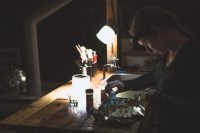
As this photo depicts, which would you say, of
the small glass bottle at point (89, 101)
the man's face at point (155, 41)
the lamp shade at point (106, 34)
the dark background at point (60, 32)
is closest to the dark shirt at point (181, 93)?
the man's face at point (155, 41)

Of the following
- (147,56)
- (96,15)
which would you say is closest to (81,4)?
(96,15)

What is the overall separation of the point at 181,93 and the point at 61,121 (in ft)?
3.60

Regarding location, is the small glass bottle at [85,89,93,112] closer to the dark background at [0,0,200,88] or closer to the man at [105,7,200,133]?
the man at [105,7,200,133]

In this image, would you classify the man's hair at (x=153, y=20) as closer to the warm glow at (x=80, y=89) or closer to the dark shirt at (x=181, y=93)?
the dark shirt at (x=181, y=93)

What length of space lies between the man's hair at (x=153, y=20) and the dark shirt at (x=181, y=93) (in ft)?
0.73

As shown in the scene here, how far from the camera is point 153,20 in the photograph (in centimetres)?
279

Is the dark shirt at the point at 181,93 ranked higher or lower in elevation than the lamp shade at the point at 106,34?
lower

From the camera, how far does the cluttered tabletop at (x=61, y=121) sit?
2.86m

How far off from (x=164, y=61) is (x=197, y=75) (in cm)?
57

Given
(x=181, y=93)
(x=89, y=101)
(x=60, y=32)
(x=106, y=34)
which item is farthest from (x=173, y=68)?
(x=60, y=32)

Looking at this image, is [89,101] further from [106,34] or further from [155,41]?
[106,34]

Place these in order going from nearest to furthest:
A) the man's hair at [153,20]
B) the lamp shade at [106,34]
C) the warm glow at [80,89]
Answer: the man's hair at [153,20] → the warm glow at [80,89] → the lamp shade at [106,34]

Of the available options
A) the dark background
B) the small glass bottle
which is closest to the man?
the small glass bottle

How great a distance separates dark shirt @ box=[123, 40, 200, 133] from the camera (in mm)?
2684
